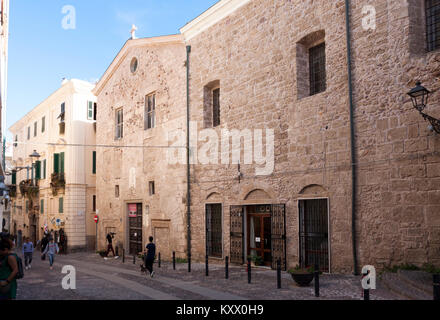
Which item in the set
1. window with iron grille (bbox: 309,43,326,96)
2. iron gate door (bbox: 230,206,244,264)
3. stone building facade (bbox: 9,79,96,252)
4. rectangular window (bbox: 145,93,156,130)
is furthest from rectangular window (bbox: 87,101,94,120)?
window with iron grille (bbox: 309,43,326,96)

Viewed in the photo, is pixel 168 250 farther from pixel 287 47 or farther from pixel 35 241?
pixel 35 241

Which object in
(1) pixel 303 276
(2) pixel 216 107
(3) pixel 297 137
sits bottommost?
(1) pixel 303 276

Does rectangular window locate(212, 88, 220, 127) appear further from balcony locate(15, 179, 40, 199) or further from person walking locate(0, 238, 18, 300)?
balcony locate(15, 179, 40, 199)

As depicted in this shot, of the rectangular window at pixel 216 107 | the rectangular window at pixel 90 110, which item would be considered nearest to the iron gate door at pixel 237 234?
the rectangular window at pixel 216 107

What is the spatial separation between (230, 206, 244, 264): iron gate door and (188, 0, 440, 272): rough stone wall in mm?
384

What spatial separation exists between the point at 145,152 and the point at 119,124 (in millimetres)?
4219

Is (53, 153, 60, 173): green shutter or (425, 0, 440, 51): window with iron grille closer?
(425, 0, 440, 51): window with iron grille

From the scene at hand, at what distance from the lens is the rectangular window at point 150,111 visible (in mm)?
22062

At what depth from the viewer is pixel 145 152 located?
22.3 metres

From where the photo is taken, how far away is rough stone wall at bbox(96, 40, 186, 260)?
1989 cm

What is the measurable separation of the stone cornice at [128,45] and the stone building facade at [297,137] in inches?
6.2

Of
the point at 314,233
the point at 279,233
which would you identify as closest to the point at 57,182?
the point at 279,233

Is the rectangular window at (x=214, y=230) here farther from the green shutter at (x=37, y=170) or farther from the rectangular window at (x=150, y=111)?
the green shutter at (x=37, y=170)

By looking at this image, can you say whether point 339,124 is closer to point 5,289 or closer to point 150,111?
point 5,289
